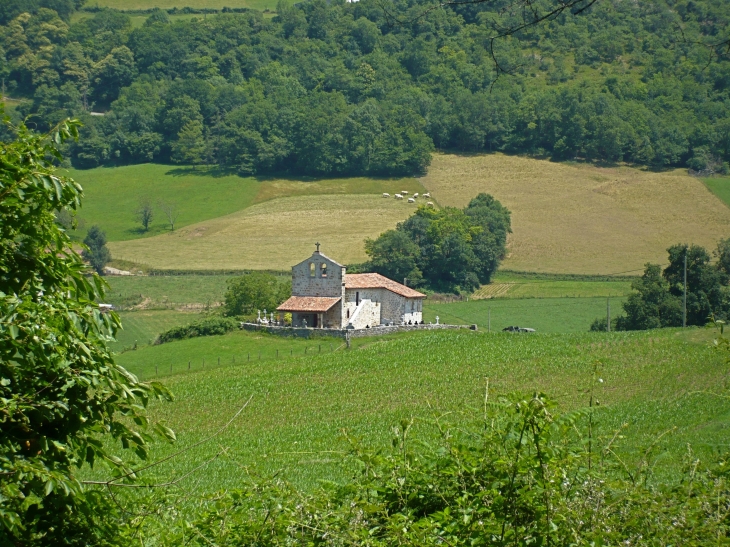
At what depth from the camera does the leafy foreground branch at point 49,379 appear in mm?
6383

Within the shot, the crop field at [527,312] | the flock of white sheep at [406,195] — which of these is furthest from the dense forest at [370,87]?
the crop field at [527,312]

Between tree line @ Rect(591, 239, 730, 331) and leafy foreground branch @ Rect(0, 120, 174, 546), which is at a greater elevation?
leafy foreground branch @ Rect(0, 120, 174, 546)

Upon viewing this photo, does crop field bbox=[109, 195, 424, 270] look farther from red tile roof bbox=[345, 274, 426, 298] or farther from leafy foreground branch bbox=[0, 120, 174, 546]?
leafy foreground branch bbox=[0, 120, 174, 546]

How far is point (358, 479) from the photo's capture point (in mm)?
7352

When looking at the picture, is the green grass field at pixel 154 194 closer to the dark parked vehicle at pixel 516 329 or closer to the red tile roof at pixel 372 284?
the red tile roof at pixel 372 284

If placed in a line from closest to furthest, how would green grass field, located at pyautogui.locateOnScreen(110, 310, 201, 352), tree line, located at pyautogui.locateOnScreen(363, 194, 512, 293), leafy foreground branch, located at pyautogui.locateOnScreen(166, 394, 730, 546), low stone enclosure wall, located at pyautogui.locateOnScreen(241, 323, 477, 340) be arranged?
leafy foreground branch, located at pyautogui.locateOnScreen(166, 394, 730, 546)
low stone enclosure wall, located at pyautogui.locateOnScreen(241, 323, 477, 340)
green grass field, located at pyautogui.locateOnScreen(110, 310, 201, 352)
tree line, located at pyautogui.locateOnScreen(363, 194, 512, 293)

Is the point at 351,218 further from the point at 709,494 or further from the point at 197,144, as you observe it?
the point at 709,494

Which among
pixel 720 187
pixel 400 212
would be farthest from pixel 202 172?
pixel 720 187

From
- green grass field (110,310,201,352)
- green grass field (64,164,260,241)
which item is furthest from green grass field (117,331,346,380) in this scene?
green grass field (64,164,260,241)

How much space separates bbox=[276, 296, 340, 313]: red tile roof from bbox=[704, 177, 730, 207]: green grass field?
61.0 meters

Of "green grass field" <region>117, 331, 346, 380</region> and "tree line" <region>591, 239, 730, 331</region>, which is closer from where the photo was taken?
"green grass field" <region>117, 331, 346, 380</region>

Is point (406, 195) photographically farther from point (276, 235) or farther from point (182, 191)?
point (182, 191)

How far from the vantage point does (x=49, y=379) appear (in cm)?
689

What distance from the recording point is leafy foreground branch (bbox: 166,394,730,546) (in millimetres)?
6074
